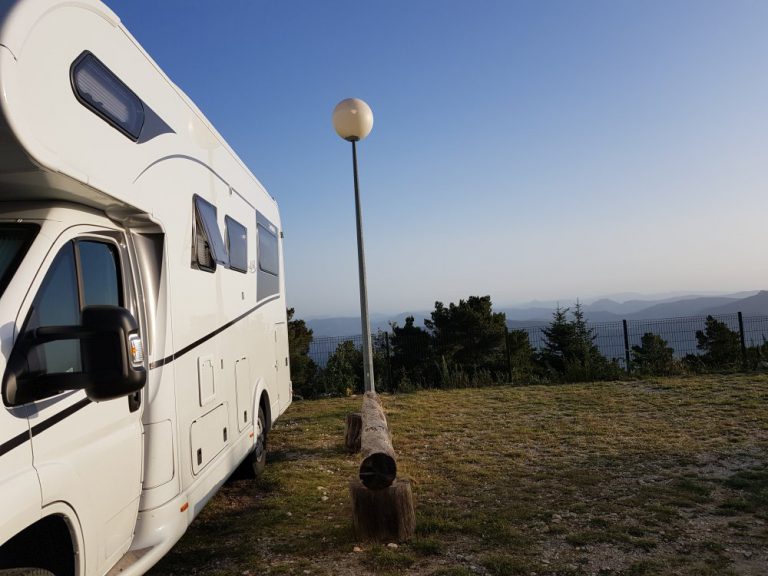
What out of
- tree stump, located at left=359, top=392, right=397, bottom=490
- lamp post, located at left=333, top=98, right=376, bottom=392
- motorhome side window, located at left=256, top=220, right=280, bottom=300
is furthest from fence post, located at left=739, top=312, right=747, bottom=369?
tree stump, located at left=359, top=392, right=397, bottom=490

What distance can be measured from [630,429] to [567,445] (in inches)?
48.0

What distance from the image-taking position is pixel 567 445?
701 centimetres

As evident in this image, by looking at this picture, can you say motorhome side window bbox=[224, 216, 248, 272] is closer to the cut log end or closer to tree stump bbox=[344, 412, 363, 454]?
the cut log end

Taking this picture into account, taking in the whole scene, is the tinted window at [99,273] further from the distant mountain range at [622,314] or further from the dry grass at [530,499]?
the distant mountain range at [622,314]

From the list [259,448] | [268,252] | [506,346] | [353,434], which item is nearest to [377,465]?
[259,448]

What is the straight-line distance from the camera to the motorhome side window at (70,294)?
234 centimetres

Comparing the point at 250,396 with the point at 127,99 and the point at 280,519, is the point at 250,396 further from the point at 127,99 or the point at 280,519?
the point at 127,99

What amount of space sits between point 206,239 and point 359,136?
343 cm

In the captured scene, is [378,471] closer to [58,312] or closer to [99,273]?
[99,273]

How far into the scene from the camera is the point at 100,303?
288 cm

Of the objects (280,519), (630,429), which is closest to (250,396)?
(280,519)

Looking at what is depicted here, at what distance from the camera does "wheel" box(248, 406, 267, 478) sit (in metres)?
5.75

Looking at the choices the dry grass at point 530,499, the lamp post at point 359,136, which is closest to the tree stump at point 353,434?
the dry grass at point 530,499

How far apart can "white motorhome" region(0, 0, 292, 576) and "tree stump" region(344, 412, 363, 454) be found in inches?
109
